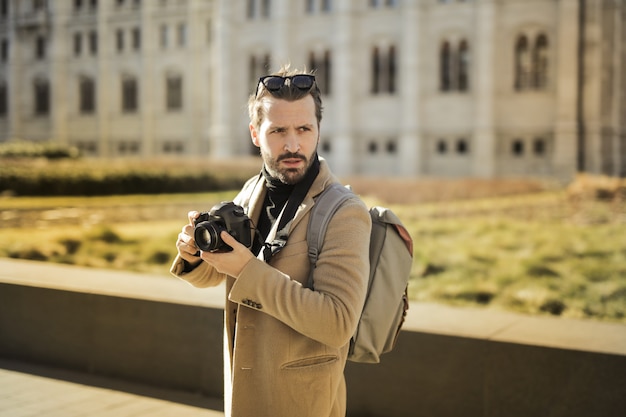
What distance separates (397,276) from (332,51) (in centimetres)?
3425

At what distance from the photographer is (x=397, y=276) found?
219cm

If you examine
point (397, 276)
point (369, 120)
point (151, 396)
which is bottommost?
point (151, 396)

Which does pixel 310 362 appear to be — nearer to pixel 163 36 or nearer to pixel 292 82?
pixel 292 82

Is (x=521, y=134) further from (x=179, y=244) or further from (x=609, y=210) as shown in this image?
(x=179, y=244)

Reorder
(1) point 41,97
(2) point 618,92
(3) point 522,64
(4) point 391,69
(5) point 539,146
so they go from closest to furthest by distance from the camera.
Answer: (5) point 539,146, (3) point 522,64, (2) point 618,92, (4) point 391,69, (1) point 41,97

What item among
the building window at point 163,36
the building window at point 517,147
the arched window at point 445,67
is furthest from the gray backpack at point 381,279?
the building window at point 163,36

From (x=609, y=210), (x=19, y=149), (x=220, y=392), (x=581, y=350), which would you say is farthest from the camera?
(x=19, y=149)

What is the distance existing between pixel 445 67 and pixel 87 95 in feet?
74.7

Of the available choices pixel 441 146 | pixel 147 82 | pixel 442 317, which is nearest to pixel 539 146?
pixel 441 146

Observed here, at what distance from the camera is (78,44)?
42344mm

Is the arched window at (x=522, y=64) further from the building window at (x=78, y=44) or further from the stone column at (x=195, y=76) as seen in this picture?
the building window at (x=78, y=44)

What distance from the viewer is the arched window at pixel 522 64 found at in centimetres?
3188

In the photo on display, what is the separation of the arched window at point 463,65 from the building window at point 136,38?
1956 cm

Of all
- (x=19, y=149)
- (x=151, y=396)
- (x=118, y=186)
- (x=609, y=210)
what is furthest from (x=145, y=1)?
(x=151, y=396)
